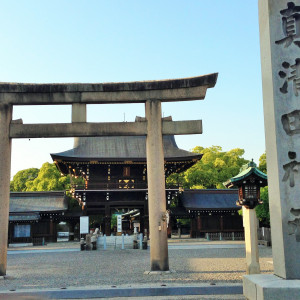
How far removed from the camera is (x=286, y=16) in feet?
21.2

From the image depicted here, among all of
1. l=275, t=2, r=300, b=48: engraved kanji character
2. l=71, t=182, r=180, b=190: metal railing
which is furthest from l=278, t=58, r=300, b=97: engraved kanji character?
l=71, t=182, r=180, b=190: metal railing

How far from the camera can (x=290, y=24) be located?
6.39 m

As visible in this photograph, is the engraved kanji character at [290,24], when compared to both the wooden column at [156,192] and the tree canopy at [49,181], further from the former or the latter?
the tree canopy at [49,181]

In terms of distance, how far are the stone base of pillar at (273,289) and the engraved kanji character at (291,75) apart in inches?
116

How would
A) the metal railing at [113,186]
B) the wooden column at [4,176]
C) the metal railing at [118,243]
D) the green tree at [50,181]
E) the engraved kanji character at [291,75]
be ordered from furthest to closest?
1. the green tree at [50,181]
2. the metal railing at [113,186]
3. the metal railing at [118,243]
4. the wooden column at [4,176]
5. the engraved kanji character at [291,75]

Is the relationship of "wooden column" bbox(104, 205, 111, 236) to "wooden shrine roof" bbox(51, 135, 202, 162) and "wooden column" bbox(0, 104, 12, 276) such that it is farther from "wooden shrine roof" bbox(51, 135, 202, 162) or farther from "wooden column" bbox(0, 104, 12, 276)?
"wooden column" bbox(0, 104, 12, 276)

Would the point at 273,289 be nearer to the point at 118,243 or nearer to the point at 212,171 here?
the point at 118,243

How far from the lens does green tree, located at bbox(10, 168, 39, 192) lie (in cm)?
6297

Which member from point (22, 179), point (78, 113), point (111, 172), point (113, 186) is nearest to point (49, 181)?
point (22, 179)

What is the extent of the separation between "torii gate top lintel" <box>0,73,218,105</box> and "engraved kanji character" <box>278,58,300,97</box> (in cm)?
801

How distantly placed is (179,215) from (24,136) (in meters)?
26.2

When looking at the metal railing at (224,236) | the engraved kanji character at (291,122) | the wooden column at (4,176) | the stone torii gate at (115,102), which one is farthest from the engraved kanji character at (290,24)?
the metal railing at (224,236)

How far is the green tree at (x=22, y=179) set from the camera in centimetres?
6297

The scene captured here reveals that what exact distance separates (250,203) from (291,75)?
22.8ft
